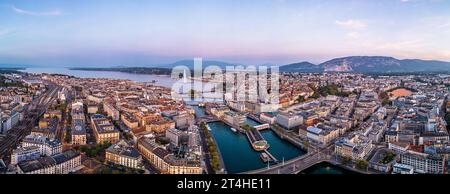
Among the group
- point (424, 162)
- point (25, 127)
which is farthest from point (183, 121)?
point (424, 162)

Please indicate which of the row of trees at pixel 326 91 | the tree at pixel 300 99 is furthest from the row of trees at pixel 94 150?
the row of trees at pixel 326 91

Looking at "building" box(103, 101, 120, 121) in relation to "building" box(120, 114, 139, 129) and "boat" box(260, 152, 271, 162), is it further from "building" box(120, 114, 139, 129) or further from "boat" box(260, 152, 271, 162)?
"boat" box(260, 152, 271, 162)

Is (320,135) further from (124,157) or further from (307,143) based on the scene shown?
(124,157)

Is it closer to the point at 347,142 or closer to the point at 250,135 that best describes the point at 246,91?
the point at 250,135

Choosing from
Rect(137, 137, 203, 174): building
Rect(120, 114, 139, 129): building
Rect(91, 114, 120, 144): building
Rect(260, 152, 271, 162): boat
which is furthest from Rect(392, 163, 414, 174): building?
Rect(120, 114, 139, 129): building

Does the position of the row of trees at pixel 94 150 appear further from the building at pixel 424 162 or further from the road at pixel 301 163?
the building at pixel 424 162
